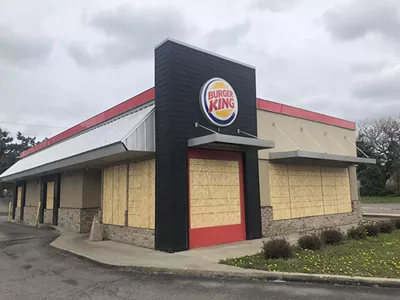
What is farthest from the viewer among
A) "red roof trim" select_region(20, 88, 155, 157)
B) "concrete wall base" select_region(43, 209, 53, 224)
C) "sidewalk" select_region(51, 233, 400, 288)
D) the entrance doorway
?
"concrete wall base" select_region(43, 209, 53, 224)

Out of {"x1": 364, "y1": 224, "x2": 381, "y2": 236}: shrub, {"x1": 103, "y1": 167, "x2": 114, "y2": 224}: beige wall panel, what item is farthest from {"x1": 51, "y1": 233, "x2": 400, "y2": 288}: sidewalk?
{"x1": 364, "y1": 224, "x2": 381, "y2": 236}: shrub

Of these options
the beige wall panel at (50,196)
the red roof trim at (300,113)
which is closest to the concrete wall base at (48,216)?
the beige wall panel at (50,196)

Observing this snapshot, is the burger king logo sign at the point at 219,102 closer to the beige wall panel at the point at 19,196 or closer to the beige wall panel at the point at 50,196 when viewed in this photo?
the beige wall panel at the point at 50,196

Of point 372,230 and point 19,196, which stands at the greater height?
point 19,196

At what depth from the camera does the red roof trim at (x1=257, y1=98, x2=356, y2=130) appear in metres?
15.1

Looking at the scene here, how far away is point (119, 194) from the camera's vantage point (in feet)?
44.9

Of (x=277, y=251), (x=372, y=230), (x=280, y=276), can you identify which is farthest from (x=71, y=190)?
(x=372, y=230)

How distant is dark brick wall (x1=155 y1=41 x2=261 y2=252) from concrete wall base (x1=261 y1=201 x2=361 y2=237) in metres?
1.49

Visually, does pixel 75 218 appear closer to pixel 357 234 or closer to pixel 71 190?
pixel 71 190

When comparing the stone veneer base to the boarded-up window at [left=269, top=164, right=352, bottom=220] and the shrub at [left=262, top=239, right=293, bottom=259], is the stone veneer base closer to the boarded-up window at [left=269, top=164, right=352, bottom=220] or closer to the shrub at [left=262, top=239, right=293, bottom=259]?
the boarded-up window at [left=269, top=164, right=352, bottom=220]

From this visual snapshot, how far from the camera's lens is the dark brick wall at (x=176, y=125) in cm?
1080

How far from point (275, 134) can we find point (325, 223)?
5.32m

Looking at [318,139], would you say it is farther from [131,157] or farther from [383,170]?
[383,170]

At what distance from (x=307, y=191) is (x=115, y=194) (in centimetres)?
885
